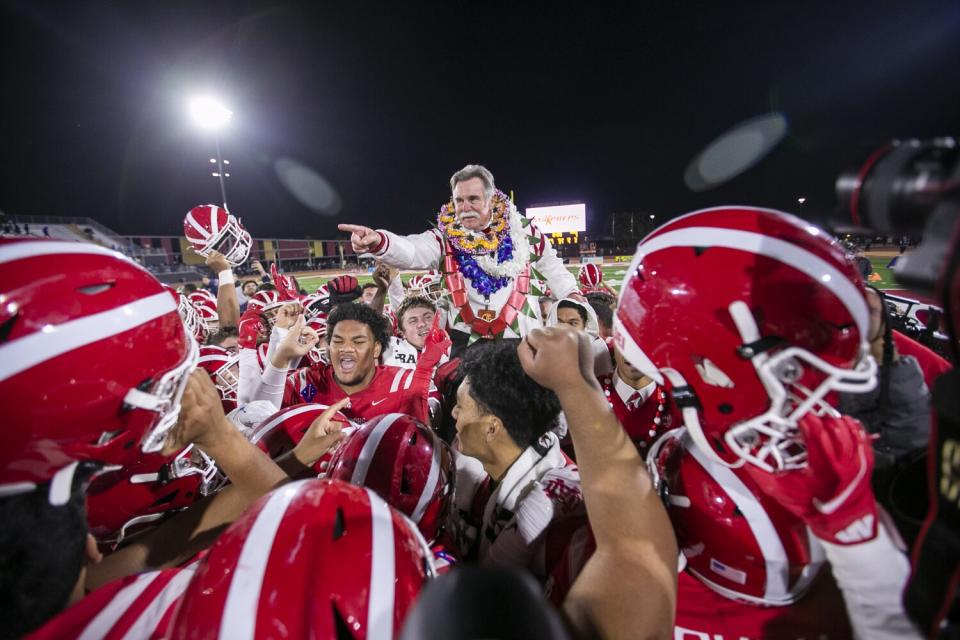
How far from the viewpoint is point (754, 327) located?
4.20ft

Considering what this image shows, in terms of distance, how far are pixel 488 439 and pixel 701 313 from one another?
4.15 ft

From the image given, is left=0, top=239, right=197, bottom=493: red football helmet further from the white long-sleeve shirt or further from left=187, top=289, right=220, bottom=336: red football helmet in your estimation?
left=187, top=289, right=220, bottom=336: red football helmet

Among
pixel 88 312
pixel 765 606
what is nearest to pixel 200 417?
pixel 88 312

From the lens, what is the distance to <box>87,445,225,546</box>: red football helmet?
1.94 metres

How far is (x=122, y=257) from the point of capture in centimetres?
148

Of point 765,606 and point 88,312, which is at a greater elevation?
point 88,312

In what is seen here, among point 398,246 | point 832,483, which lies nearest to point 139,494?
point 398,246

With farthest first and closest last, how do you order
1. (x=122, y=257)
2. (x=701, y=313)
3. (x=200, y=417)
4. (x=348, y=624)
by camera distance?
(x=200, y=417)
(x=122, y=257)
(x=701, y=313)
(x=348, y=624)

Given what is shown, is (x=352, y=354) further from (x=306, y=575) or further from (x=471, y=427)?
(x=306, y=575)

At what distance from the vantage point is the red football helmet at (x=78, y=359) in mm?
1141

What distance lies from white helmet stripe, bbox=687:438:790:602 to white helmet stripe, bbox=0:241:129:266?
2.21 m

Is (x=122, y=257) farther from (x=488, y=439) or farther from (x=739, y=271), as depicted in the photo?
(x=739, y=271)

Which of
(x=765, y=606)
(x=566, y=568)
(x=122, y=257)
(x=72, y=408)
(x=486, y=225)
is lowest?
(x=765, y=606)

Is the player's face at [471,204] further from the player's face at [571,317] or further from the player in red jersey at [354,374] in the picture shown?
the player's face at [571,317]
